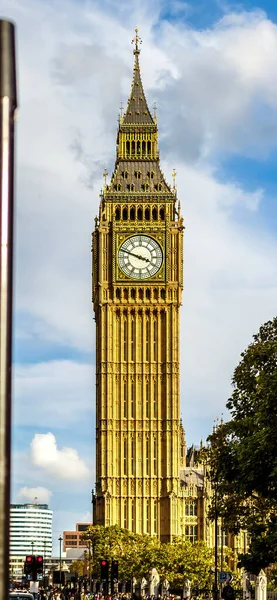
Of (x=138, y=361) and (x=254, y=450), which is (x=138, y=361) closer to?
(x=138, y=361)

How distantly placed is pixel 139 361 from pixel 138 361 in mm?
161

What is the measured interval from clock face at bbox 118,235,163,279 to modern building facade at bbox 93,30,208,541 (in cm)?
10

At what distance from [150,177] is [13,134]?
13437cm

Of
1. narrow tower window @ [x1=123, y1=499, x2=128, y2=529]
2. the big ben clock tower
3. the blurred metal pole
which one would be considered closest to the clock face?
the big ben clock tower

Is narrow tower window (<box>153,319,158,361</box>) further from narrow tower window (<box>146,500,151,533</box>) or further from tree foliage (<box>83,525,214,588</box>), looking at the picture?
tree foliage (<box>83,525,214,588</box>)

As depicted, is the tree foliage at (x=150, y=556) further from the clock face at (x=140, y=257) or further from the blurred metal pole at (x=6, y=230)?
the blurred metal pole at (x=6, y=230)

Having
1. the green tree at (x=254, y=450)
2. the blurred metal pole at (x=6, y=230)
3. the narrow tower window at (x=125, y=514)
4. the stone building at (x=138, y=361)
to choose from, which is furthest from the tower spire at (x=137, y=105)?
the blurred metal pole at (x=6, y=230)

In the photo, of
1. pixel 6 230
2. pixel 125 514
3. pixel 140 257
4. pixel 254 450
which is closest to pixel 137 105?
pixel 140 257

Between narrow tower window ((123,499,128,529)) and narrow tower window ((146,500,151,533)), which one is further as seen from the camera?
narrow tower window ((123,499,128,529))

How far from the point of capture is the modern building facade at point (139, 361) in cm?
13212

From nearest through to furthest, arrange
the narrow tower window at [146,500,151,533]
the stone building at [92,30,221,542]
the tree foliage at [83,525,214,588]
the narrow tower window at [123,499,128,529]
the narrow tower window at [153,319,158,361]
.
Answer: the tree foliage at [83,525,214,588] → the narrow tower window at [146,500,151,533] → the narrow tower window at [123,499,128,529] → the stone building at [92,30,221,542] → the narrow tower window at [153,319,158,361]

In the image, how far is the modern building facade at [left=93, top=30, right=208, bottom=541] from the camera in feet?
433

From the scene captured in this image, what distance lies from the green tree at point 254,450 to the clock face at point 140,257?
243 ft

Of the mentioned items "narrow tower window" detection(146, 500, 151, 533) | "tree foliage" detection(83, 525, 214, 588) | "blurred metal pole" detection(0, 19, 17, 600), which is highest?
"narrow tower window" detection(146, 500, 151, 533)
